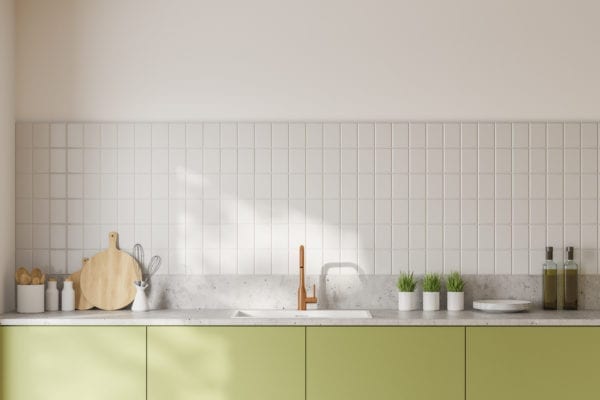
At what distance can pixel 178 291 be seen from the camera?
3432 millimetres

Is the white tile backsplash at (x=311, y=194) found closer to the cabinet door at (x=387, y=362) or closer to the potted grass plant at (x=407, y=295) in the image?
the potted grass plant at (x=407, y=295)

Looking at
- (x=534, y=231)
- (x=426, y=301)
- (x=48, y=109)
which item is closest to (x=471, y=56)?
(x=534, y=231)

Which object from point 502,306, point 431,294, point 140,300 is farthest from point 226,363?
point 502,306

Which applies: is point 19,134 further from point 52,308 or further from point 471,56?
point 471,56

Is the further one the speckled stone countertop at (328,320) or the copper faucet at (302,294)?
the copper faucet at (302,294)

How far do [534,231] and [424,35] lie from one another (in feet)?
3.37

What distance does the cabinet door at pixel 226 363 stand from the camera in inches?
118

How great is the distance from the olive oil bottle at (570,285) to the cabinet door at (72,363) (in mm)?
1836

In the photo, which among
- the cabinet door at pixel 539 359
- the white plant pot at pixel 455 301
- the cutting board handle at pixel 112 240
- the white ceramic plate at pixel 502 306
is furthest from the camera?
the cutting board handle at pixel 112 240

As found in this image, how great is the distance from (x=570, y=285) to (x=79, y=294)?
7.19ft

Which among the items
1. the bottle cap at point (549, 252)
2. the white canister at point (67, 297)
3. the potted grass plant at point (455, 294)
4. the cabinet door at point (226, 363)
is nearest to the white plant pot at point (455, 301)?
the potted grass plant at point (455, 294)

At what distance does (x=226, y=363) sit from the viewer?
3.02 meters

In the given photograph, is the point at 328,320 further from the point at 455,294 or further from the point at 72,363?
the point at 72,363

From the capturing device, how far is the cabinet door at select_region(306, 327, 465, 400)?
118 inches
